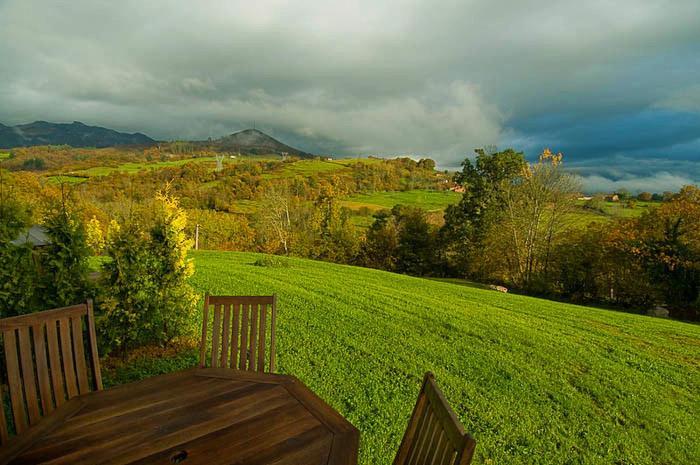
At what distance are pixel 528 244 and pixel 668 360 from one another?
14.8 metres

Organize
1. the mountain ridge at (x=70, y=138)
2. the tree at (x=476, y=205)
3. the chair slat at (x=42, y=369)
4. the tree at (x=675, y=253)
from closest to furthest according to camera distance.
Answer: the chair slat at (x=42, y=369)
the tree at (x=675, y=253)
the tree at (x=476, y=205)
the mountain ridge at (x=70, y=138)

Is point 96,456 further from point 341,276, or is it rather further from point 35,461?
point 341,276

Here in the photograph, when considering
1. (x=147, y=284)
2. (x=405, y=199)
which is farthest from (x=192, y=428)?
(x=405, y=199)

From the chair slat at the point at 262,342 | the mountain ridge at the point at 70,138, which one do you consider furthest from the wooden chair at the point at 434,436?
the mountain ridge at the point at 70,138

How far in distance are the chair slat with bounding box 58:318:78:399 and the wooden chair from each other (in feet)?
8.17

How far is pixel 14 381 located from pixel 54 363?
23cm

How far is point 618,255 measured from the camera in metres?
17.4

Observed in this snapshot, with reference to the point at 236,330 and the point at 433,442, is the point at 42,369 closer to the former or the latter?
the point at 236,330

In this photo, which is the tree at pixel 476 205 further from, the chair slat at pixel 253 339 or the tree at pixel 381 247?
the chair slat at pixel 253 339

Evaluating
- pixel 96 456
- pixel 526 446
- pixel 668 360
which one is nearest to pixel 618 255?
pixel 668 360

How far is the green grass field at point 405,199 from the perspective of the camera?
50.1 m

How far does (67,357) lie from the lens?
2.48 meters

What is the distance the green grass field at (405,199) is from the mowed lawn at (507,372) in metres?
39.2

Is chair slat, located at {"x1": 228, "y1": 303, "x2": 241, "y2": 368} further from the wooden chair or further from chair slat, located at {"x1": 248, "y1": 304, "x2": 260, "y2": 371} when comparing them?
the wooden chair
